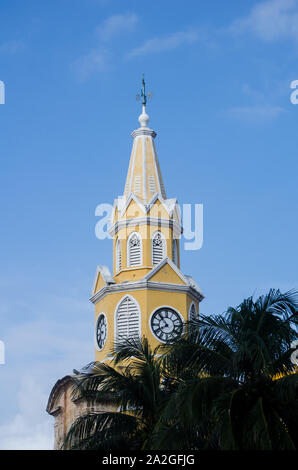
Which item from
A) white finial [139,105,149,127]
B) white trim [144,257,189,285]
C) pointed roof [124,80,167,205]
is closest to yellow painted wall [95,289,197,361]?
white trim [144,257,189,285]

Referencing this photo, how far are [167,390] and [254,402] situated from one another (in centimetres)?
501

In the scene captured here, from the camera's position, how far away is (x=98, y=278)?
49500 mm

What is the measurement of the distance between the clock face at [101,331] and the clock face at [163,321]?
2.77 metres

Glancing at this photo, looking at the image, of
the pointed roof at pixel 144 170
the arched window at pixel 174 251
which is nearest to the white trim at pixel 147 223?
the arched window at pixel 174 251

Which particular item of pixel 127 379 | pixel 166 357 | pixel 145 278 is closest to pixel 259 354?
pixel 166 357

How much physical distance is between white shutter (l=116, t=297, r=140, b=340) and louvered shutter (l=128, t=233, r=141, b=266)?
8.10 feet

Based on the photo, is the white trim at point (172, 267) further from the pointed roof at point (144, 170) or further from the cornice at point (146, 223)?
the pointed roof at point (144, 170)

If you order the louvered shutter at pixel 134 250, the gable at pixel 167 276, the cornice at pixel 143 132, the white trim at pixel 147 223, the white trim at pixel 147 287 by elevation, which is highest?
the cornice at pixel 143 132

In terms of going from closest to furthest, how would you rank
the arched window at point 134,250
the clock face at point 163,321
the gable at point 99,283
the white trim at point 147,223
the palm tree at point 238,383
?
the palm tree at point 238,383 < the clock face at point 163,321 < the gable at point 99,283 < the arched window at point 134,250 < the white trim at point 147,223

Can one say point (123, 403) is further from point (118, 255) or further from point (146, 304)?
point (118, 255)

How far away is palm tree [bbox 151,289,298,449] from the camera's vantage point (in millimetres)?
23703

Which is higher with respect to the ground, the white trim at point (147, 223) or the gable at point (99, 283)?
the white trim at point (147, 223)

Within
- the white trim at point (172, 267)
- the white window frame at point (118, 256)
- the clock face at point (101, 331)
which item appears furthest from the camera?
the white window frame at point (118, 256)

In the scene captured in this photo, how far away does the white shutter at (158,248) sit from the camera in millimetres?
49125
